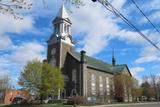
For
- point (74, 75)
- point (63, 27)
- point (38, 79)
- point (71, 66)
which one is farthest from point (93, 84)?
point (38, 79)

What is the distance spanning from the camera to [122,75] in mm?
73000

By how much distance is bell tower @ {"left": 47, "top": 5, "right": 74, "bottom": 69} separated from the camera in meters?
64.1

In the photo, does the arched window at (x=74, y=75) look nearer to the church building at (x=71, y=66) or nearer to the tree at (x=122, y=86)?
the church building at (x=71, y=66)

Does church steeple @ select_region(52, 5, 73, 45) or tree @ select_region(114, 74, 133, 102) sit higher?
church steeple @ select_region(52, 5, 73, 45)

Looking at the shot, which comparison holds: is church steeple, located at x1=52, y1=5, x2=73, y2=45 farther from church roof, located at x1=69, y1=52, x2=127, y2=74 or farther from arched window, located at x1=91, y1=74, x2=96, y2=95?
arched window, located at x1=91, y1=74, x2=96, y2=95

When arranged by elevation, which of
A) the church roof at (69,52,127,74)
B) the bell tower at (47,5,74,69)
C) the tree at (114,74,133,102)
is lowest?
the tree at (114,74,133,102)

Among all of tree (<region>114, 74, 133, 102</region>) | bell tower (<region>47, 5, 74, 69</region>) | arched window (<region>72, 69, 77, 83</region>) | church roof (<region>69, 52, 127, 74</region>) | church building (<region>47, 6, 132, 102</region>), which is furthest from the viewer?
tree (<region>114, 74, 133, 102</region>)

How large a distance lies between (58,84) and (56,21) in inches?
864

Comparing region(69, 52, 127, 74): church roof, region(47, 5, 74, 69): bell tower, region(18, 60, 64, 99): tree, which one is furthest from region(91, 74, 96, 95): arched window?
region(18, 60, 64, 99): tree

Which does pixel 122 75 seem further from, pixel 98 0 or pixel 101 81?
pixel 98 0

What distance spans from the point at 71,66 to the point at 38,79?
54.1ft

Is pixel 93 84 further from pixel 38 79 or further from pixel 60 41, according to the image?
pixel 38 79

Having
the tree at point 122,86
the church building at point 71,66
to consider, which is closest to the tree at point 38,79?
the church building at point 71,66

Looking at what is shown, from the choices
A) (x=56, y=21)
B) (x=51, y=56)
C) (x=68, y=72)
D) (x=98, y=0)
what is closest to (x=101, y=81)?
(x=68, y=72)
